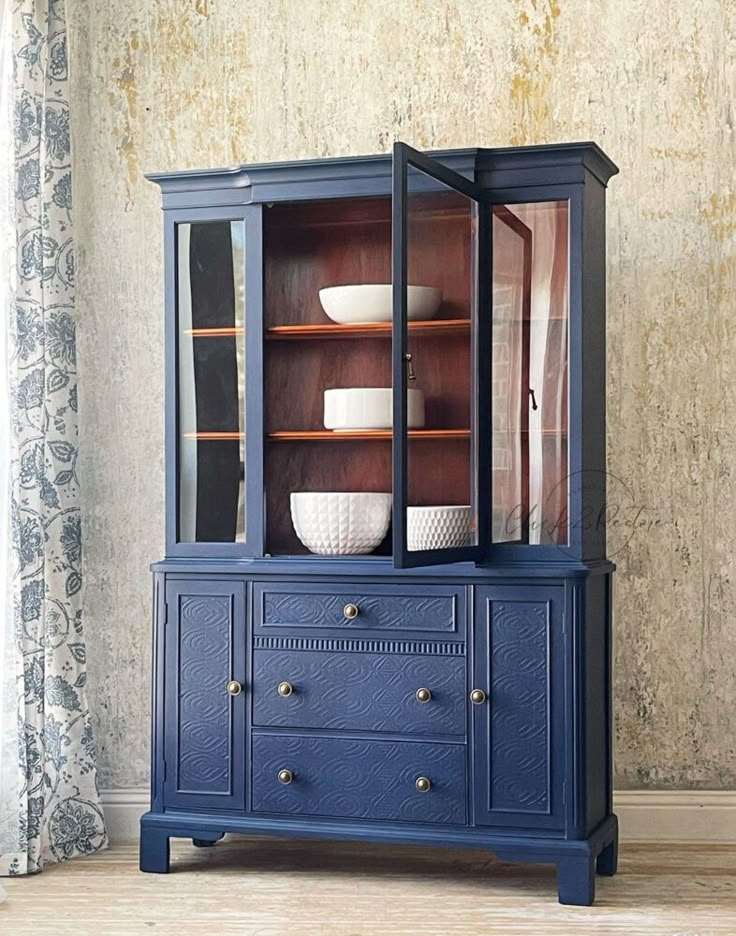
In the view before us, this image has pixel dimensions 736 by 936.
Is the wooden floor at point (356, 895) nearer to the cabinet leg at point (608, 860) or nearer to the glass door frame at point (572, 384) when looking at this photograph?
the cabinet leg at point (608, 860)

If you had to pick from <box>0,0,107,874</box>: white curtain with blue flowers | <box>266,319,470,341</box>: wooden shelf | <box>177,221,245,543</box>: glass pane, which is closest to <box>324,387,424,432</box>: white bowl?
<box>266,319,470,341</box>: wooden shelf

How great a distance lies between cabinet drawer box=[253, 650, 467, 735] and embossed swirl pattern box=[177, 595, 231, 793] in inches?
3.9

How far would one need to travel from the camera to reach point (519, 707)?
3.08 m

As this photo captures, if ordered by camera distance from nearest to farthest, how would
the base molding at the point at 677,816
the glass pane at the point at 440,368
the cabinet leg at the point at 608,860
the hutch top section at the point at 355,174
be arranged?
the glass pane at the point at 440,368 < the hutch top section at the point at 355,174 < the cabinet leg at the point at 608,860 < the base molding at the point at 677,816

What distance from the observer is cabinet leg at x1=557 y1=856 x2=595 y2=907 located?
301 centimetres

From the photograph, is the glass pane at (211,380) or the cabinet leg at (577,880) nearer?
the cabinet leg at (577,880)

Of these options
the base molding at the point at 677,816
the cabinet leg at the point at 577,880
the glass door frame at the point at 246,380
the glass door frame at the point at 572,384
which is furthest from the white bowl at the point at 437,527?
the base molding at the point at 677,816

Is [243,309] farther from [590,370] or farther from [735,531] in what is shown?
[735,531]

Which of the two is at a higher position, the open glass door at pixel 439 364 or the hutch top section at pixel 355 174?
the hutch top section at pixel 355 174

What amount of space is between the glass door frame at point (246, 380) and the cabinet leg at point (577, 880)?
43.8 inches

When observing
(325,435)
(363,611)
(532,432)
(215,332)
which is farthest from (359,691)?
(215,332)

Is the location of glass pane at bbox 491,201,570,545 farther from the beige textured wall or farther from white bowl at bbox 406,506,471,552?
the beige textured wall

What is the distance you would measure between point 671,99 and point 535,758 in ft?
6.26

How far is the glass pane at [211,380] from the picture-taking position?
11.0 ft
